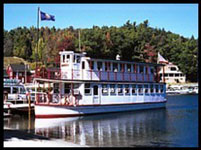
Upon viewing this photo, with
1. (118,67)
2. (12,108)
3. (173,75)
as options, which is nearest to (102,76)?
(118,67)

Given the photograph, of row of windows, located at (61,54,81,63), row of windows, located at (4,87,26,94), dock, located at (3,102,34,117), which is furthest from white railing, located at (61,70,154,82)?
row of windows, located at (4,87,26,94)

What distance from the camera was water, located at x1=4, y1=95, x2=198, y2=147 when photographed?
18.3 meters

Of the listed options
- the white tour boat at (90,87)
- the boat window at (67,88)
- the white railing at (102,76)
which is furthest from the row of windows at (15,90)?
the white railing at (102,76)

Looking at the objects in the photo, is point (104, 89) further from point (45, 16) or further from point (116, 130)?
point (116, 130)

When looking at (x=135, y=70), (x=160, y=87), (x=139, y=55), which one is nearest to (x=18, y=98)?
(x=135, y=70)

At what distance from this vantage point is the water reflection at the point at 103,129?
18.7m

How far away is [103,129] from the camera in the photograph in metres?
23.3

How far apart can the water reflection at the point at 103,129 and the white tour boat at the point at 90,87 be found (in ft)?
4.09

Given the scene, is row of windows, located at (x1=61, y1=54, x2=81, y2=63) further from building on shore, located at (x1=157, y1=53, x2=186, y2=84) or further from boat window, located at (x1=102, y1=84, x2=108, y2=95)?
building on shore, located at (x1=157, y1=53, x2=186, y2=84)

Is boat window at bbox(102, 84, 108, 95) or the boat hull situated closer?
the boat hull

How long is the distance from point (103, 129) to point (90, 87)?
338 inches

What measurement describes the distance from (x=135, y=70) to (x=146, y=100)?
12.7ft

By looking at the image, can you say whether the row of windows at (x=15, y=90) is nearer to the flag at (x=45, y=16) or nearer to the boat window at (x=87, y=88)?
the flag at (x=45, y=16)

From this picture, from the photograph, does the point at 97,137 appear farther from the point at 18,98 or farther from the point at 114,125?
the point at 18,98
